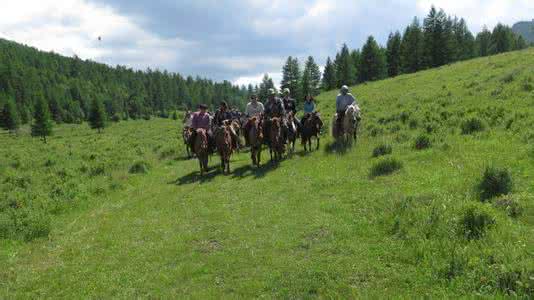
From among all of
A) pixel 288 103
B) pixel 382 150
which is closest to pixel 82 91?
pixel 288 103

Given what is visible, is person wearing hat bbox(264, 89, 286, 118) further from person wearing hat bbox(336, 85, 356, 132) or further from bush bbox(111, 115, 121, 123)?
bush bbox(111, 115, 121, 123)

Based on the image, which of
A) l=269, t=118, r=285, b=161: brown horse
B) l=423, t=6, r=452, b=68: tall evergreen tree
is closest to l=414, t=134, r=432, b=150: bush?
l=269, t=118, r=285, b=161: brown horse

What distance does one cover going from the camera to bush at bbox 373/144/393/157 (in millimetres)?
14570

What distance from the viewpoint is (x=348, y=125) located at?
699 inches

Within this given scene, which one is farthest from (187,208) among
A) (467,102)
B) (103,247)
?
(467,102)

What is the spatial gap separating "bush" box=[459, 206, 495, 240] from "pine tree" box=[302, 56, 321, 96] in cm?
7581

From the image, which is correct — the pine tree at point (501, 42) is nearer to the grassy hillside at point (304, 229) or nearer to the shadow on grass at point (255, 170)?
the grassy hillside at point (304, 229)

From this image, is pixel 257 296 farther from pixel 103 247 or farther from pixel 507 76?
pixel 507 76

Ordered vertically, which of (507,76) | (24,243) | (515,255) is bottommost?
(24,243)

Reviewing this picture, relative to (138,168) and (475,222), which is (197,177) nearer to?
(138,168)

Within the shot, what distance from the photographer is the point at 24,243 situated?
9.62 m

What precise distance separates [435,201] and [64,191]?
12655 millimetres

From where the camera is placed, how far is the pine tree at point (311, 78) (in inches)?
3255

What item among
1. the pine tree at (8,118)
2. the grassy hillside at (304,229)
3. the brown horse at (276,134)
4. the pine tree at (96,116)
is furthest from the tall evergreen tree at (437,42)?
the pine tree at (8,118)
